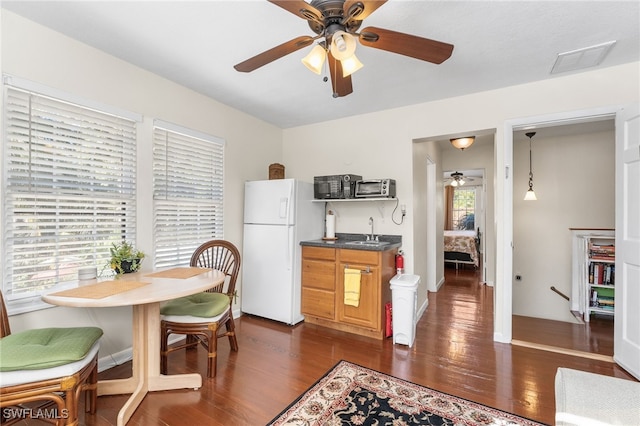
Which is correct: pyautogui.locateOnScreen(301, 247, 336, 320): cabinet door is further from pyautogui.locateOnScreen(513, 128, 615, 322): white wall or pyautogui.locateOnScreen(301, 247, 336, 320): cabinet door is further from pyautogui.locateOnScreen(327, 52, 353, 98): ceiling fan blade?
pyautogui.locateOnScreen(513, 128, 615, 322): white wall

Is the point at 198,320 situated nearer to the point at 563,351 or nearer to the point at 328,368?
the point at 328,368

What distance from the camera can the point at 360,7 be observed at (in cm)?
134

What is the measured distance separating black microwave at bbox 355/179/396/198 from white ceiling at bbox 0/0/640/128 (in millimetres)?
956

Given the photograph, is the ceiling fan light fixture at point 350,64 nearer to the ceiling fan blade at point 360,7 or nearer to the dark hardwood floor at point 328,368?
the ceiling fan blade at point 360,7

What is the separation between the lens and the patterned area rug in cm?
172

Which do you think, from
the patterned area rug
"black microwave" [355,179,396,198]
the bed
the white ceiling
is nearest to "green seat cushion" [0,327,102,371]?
the patterned area rug

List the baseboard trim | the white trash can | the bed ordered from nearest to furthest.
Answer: the baseboard trim → the white trash can → the bed

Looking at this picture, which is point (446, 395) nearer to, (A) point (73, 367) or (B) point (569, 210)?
(A) point (73, 367)

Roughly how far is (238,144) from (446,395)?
3281 millimetres

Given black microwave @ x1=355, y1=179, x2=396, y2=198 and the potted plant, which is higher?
black microwave @ x1=355, y1=179, x2=396, y2=198

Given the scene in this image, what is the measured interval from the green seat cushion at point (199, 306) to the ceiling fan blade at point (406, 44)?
2.13 meters

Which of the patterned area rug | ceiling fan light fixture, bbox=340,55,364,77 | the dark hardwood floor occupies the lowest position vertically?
the dark hardwood floor

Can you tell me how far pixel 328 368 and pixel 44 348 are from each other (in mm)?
1836

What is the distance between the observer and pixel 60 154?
2.10 meters
